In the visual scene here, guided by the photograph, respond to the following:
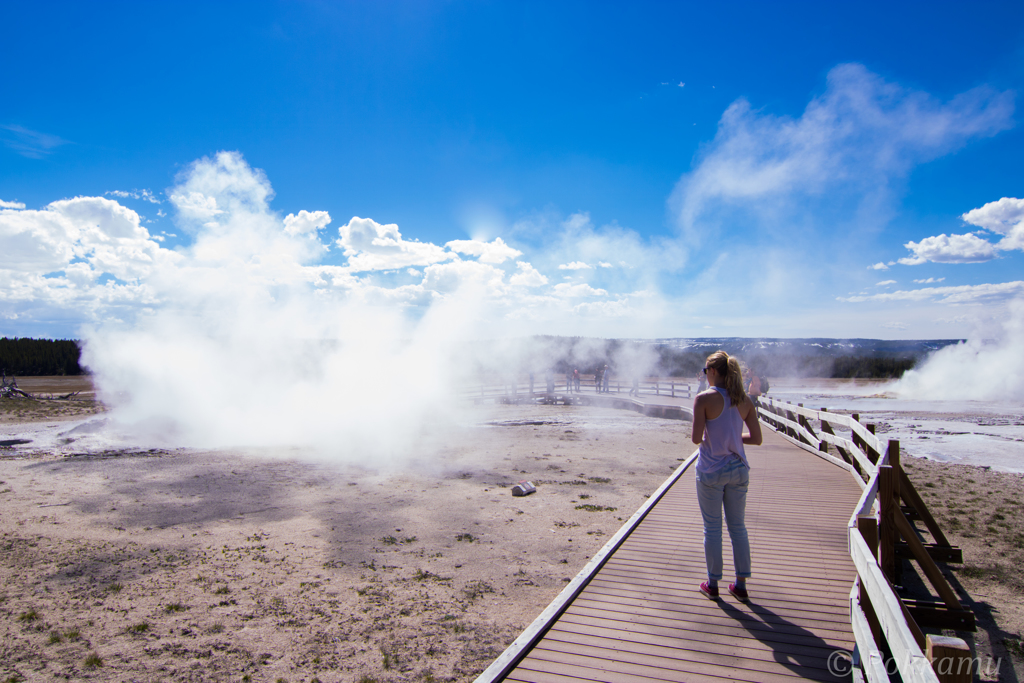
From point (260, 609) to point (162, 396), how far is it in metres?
22.2

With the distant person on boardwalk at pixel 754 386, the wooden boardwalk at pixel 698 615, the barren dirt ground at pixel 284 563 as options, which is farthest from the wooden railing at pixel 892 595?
the distant person on boardwalk at pixel 754 386

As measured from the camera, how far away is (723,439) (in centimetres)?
411

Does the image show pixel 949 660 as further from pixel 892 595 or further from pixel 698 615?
pixel 698 615

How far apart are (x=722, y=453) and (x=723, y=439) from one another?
0.37ft

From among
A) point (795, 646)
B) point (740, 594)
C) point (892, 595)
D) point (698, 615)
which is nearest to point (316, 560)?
point (698, 615)

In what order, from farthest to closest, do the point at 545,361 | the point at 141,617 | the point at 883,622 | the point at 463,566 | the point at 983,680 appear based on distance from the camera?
the point at 545,361 < the point at 463,566 < the point at 141,617 < the point at 983,680 < the point at 883,622

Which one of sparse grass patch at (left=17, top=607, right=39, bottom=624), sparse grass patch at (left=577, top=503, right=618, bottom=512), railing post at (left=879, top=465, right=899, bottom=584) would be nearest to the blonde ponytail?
railing post at (left=879, top=465, right=899, bottom=584)

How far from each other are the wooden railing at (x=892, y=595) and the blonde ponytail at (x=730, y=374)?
3.53 ft

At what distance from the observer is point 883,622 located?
2.54 m

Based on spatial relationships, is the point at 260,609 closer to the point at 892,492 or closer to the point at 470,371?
the point at 892,492

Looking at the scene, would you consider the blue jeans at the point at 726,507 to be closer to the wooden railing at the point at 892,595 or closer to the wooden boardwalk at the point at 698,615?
the wooden boardwalk at the point at 698,615

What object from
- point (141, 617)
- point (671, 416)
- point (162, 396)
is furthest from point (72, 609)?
point (671, 416)

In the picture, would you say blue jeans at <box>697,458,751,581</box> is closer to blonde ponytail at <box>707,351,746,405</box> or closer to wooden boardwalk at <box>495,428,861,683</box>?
wooden boardwalk at <box>495,428,861,683</box>

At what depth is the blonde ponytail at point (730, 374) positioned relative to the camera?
165 inches
